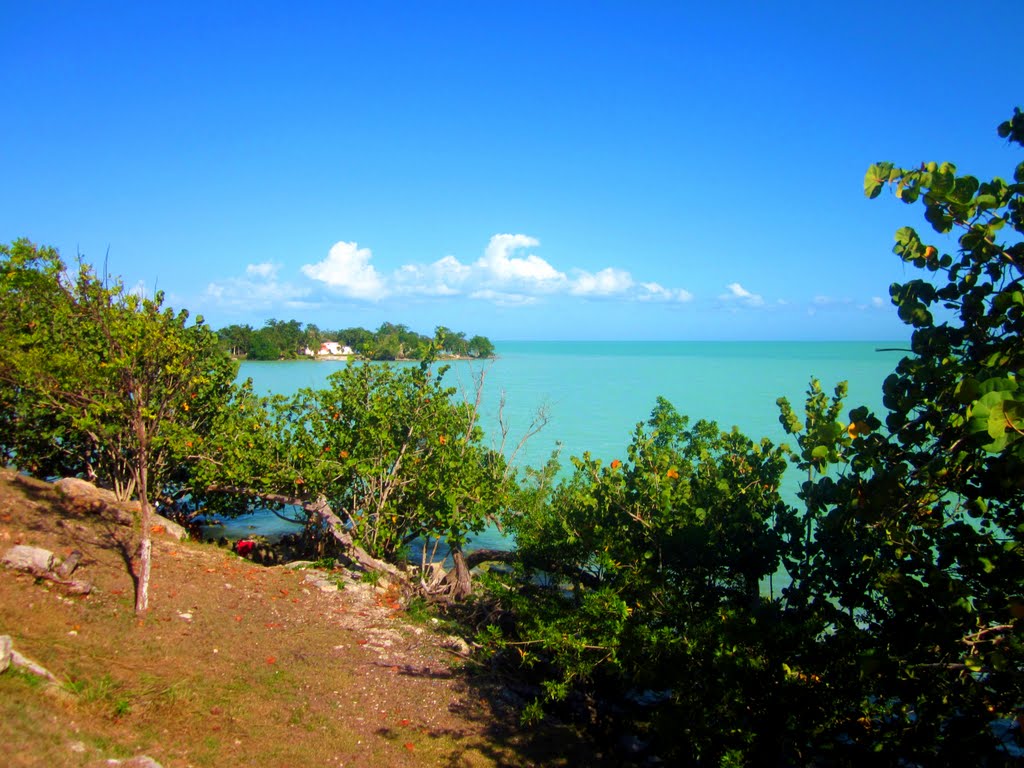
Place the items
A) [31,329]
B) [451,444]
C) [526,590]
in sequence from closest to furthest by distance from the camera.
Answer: [526,590]
[451,444]
[31,329]

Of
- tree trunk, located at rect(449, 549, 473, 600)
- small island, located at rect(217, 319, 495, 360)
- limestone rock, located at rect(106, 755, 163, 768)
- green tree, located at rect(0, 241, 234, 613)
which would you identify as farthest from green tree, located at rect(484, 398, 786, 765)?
small island, located at rect(217, 319, 495, 360)

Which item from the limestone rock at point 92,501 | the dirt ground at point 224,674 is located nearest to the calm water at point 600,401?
the limestone rock at point 92,501

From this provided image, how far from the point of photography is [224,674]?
22.9 ft

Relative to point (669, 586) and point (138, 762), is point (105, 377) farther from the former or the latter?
point (669, 586)

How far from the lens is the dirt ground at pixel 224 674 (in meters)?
5.26

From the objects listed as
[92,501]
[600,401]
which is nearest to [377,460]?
[92,501]

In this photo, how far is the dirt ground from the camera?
17.3 ft

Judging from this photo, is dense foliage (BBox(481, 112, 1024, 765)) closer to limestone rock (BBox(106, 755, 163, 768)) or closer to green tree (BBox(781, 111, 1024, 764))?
green tree (BBox(781, 111, 1024, 764))

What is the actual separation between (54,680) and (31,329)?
364 inches

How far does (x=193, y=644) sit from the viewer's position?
7531 millimetres

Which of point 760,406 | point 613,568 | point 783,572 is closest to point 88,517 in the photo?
point 613,568

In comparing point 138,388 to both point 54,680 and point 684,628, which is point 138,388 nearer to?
point 54,680

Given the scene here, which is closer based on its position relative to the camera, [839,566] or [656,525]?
[839,566]

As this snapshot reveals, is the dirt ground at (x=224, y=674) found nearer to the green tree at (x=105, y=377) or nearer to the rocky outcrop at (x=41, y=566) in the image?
the rocky outcrop at (x=41, y=566)
